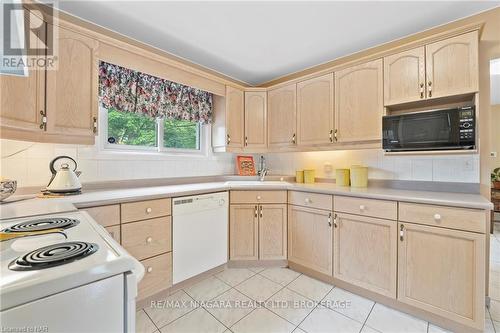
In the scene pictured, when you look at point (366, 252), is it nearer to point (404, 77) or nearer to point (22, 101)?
point (404, 77)

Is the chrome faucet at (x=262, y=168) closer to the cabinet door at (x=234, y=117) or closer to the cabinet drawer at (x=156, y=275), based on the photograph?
the cabinet door at (x=234, y=117)

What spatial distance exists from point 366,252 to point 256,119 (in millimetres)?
1903

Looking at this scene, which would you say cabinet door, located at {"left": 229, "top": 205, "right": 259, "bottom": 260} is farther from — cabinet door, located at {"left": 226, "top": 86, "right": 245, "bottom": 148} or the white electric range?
the white electric range

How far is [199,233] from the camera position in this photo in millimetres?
2145

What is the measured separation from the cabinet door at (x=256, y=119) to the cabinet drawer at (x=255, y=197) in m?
0.75

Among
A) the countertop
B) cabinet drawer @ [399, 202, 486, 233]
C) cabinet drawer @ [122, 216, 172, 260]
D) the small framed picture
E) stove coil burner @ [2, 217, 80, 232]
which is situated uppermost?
the small framed picture

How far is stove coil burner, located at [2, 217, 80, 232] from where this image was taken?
0.91 m

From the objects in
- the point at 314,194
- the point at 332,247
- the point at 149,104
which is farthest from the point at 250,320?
the point at 149,104

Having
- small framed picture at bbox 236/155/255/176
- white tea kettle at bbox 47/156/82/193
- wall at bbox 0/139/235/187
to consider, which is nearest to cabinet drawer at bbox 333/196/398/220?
small framed picture at bbox 236/155/255/176

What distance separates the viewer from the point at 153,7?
173 cm

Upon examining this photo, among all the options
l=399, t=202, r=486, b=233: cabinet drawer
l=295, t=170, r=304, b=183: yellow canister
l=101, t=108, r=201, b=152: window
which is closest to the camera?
l=399, t=202, r=486, b=233: cabinet drawer

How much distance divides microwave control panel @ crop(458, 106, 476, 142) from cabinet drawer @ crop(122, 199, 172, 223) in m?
2.29

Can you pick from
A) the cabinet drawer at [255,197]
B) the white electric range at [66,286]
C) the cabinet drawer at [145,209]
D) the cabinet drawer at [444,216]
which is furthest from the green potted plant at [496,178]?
the white electric range at [66,286]

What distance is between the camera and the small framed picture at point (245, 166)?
10.2 ft
